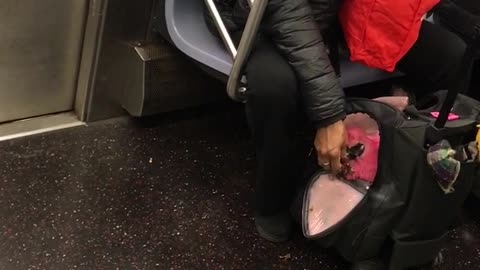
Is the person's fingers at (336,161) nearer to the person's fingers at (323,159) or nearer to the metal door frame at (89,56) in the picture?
the person's fingers at (323,159)

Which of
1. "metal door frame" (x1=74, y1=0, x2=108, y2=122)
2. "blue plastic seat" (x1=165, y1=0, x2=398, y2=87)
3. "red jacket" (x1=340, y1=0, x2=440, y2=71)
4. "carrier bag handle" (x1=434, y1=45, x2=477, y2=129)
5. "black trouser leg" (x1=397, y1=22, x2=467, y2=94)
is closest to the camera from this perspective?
"carrier bag handle" (x1=434, y1=45, x2=477, y2=129)

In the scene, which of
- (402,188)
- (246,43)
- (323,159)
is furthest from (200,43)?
(402,188)

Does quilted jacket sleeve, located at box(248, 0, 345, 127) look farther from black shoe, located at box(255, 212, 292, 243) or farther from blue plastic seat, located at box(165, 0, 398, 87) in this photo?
black shoe, located at box(255, 212, 292, 243)

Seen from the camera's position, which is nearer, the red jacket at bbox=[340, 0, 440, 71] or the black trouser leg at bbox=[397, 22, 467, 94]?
the red jacket at bbox=[340, 0, 440, 71]

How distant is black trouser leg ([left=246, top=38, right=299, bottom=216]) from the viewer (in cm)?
118

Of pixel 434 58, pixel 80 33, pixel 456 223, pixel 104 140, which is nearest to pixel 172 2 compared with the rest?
pixel 80 33

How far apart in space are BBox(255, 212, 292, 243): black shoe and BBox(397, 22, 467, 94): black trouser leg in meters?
0.46

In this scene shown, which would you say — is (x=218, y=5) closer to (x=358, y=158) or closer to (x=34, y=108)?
(x=358, y=158)

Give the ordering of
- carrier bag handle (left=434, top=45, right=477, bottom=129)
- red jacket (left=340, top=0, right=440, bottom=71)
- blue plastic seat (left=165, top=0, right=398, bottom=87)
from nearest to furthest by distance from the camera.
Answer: carrier bag handle (left=434, top=45, right=477, bottom=129) → red jacket (left=340, top=0, right=440, bottom=71) → blue plastic seat (left=165, top=0, right=398, bottom=87)

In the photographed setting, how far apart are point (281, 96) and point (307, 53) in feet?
0.33

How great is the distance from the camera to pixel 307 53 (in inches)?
44.6

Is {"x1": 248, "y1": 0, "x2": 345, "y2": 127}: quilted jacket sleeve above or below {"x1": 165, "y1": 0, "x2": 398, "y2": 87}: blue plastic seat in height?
above

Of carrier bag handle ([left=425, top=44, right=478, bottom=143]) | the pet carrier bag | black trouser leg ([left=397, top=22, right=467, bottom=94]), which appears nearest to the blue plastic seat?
black trouser leg ([left=397, top=22, right=467, bottom=94])

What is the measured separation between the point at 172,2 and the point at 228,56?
7.3 inches
